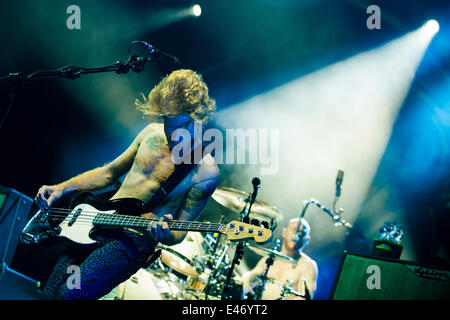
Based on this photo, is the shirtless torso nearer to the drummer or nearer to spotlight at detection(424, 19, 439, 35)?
the drummer

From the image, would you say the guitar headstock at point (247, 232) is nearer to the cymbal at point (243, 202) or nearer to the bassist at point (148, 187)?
the bassist at point (148, 187)

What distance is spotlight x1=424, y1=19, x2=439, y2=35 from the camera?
6445mm

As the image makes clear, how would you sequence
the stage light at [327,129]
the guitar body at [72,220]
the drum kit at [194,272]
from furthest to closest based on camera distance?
the stage light at [327,129], the drum kit at [194,272], the guitar body at [72,220]

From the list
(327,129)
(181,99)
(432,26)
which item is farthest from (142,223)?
(432,26)

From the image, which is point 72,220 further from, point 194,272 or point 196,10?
point 196,10

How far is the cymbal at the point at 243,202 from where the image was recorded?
195 inches

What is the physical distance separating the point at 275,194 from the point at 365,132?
2468 mm

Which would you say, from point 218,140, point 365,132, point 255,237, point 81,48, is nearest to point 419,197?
point 365,132

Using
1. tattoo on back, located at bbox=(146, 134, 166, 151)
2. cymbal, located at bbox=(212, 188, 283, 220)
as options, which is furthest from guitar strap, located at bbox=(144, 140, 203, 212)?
cymbal, located at bbox=(212, 188, 283, 220)

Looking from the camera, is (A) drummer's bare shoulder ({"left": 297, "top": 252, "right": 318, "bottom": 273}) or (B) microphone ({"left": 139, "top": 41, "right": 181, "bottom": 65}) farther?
(A) drummer's bare shoulder ({"left": 297, "top": 252, "right": 318, "bottom": 273})

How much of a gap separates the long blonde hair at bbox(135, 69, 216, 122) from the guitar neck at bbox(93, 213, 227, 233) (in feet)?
3.60

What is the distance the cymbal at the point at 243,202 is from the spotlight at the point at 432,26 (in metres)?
5.00


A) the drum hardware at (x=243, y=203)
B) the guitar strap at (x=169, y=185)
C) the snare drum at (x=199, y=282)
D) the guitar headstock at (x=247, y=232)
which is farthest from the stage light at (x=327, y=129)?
the guitar headstock at (x=247, y=232)

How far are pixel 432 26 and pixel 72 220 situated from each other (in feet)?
24.2
